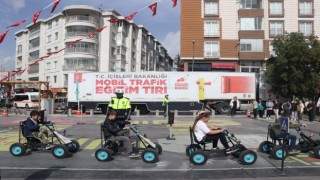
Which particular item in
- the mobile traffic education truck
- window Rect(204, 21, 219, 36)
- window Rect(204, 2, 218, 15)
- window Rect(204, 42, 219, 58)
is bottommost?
the mobile traffic education truck

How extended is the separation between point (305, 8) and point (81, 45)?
113ft

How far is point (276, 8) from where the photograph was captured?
143 feet

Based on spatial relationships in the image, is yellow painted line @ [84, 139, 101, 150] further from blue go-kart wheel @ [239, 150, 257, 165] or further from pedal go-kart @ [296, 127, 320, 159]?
pedal go-kart @ [296, 127, 320, 159]

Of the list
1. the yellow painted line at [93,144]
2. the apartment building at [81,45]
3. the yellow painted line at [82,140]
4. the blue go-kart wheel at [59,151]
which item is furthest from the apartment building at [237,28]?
the blue go-kart wheel at [59,151]

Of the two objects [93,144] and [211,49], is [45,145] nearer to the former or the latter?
[93,144]

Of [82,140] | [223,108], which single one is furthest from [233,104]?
[82,140]

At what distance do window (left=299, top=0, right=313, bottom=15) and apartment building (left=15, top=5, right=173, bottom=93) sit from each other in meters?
31.2

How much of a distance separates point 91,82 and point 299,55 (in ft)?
63.8

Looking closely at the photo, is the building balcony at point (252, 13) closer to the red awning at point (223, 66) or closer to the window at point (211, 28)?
the window at point (211, 28)

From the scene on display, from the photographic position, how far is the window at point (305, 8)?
4359cm

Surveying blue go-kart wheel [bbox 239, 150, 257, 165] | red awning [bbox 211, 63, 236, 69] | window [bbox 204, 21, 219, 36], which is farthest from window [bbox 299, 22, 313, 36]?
blue go-kart wheel [bbox 239, 150, 257, 165]

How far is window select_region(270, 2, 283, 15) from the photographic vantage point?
143ft

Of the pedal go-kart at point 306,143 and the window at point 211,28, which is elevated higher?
the window at point 211,28

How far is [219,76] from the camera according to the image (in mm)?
30094
